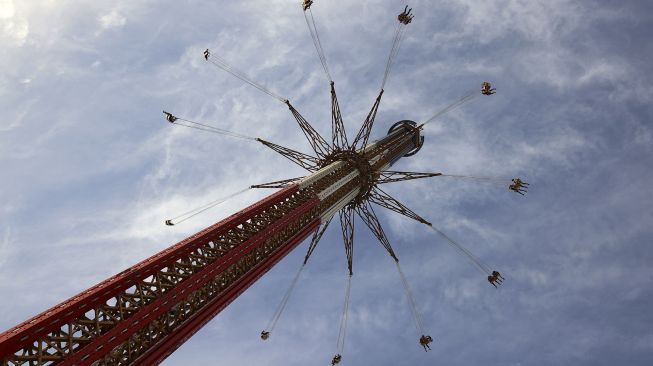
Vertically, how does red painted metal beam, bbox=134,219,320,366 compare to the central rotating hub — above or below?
below

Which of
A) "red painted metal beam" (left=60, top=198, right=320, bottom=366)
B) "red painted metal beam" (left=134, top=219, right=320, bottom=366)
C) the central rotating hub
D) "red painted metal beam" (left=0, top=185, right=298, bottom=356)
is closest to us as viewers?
"red painted metal beam" (left=0, top=185, right=298, bottom=356)

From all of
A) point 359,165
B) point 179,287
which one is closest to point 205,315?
point 179,287

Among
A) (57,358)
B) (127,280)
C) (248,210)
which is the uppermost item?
(248,210)

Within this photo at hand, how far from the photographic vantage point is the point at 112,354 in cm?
1486

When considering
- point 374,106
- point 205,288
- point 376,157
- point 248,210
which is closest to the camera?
point 205,288

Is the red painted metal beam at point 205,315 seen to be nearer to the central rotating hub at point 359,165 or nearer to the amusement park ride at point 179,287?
the amusement park ride at point 179,287

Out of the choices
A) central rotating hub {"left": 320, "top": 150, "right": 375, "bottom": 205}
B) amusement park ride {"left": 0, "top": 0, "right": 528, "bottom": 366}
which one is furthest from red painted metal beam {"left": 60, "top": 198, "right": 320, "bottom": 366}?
central rotating hub {"left": 320, "top": 150, "right": 375, "bottom": 205}

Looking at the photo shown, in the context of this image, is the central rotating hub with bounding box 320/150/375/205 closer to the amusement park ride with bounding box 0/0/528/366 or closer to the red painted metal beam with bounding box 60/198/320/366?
→ the amusement park ride with bounding box 0/0/528/366

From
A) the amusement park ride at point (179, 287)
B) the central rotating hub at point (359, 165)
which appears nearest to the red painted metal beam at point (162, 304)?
the amusement park ride at point (179, 287)

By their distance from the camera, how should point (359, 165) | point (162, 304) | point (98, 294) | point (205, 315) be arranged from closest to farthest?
1. point (98, 294)
2. point (162, 304)
3. point (205, 315)
4. point (359, 165)

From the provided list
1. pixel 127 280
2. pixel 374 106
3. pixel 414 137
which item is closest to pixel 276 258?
pixel 127 280

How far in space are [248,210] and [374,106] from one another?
19.0 meters

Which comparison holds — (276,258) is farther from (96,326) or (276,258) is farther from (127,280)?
(96,326)

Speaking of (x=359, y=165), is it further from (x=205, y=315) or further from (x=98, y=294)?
(x=98, y=294)
